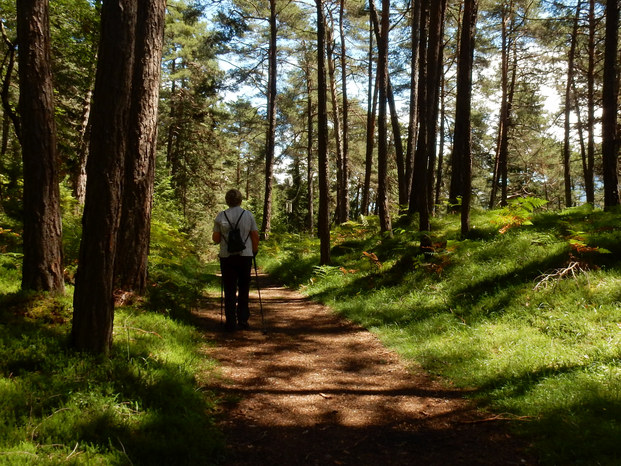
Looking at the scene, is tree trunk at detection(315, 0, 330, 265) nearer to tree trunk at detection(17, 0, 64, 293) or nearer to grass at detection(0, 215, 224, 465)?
tree trunk at detection(17, 0, 64, 293)

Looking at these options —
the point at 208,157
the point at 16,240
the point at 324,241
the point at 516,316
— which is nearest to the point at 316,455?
the point at 516,316

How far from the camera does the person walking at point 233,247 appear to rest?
6496mm

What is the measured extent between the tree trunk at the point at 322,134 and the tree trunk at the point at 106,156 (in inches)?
293

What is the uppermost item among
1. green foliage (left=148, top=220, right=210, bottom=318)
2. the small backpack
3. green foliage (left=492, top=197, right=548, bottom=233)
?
green foliage (left=492, top=197, right=548, bottom=233)

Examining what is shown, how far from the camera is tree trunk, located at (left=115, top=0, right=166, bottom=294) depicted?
609cm

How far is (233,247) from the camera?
6441 mm

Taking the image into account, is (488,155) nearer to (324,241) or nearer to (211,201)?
(211,201)

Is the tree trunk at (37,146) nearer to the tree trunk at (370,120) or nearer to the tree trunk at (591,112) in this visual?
the tree trunk at (370,120)

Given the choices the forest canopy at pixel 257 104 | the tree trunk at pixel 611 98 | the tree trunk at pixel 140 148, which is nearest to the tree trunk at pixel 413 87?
the forest canopy at pixel 257 104

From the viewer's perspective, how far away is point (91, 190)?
378cm

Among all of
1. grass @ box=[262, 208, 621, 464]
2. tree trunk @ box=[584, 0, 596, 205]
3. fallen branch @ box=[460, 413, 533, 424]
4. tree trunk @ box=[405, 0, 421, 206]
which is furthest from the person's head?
tree trunk @ box=[584, 0, 596, 205]

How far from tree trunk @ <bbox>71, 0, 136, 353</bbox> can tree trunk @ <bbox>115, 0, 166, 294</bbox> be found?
7.73ft

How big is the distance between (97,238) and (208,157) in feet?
71.1

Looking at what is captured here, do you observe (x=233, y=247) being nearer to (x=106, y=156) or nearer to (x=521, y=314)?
(x=106, y=156)
